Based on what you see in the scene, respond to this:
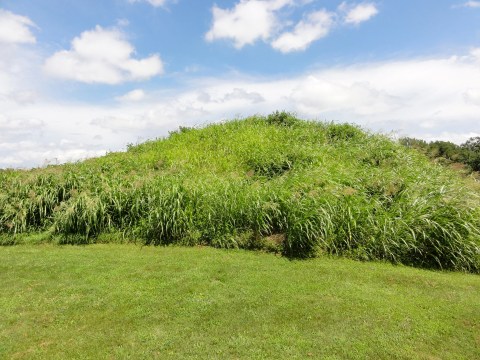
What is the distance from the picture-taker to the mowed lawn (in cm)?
276

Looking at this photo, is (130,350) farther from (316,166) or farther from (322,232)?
(316,166)

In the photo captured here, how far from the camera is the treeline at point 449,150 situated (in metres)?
9.13

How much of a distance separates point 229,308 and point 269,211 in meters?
2.16

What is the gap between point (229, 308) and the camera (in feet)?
10.9

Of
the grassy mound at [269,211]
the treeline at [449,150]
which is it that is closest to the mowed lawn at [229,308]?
the grassy mound at [269,211]

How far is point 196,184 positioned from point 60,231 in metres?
2.29

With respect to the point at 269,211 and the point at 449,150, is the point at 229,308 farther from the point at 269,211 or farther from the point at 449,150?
the point at 449,150

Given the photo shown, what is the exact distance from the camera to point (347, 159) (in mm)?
8266

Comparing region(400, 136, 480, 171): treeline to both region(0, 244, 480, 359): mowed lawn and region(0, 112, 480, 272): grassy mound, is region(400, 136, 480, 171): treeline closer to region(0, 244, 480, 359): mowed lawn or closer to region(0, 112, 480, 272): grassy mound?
region(0, 112, 480, 272): grassy mound

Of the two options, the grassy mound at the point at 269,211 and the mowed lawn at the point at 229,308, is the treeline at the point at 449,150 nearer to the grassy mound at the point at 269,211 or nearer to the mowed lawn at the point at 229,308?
the grassy mound at the point at 269,211

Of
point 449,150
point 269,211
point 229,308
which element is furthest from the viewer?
point 449,150

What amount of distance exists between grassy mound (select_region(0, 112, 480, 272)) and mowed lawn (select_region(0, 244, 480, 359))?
405 millimetres

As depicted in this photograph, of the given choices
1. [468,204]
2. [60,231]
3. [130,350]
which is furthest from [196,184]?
[468,204]

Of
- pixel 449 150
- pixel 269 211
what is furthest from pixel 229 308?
pixel 449 150
